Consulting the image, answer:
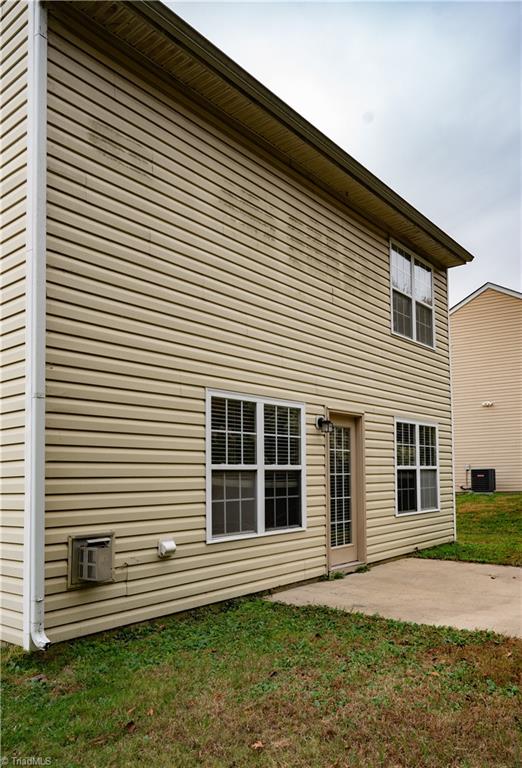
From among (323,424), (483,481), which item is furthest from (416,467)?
(483,481)

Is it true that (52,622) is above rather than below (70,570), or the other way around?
below

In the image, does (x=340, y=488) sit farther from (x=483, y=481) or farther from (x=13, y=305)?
(x=483, y=481)

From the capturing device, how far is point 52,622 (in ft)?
14.8

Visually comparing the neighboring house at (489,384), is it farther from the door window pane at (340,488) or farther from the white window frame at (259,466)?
the white window frame at (259,466)

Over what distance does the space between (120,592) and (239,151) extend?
4.58m

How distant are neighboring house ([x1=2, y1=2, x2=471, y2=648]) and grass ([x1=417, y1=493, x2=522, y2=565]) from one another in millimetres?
1797

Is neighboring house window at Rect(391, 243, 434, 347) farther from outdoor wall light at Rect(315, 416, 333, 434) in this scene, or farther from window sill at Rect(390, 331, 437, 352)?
outdoor wall light at Rect(315, 416, 333, 434)

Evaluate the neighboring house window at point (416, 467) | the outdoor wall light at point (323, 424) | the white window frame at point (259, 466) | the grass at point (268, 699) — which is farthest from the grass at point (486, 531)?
the grass at point (268, 699)

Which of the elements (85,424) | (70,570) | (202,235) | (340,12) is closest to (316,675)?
(70,570)

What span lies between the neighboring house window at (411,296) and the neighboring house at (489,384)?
9748 millimetres

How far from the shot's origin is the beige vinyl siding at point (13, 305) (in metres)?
4.56

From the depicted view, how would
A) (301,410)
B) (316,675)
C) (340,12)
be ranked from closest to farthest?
1. (316,675)
2. (301,410)
3. (340,12)

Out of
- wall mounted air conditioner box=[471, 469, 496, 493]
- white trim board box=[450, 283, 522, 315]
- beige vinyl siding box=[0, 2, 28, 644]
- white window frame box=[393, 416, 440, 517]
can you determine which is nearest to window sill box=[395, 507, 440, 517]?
white window frame box=[393, 416, 440, 517]

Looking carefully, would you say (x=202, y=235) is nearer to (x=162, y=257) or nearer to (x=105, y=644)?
(x=162, y=257)
